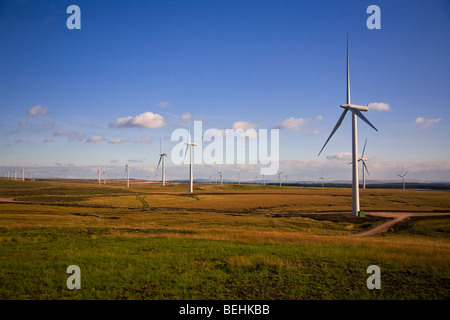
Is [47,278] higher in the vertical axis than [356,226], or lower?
higher

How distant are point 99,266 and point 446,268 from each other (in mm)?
19907

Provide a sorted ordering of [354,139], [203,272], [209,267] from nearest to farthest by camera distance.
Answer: [203,272] → [209,267] → [354,139]

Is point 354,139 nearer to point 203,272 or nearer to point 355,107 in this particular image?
point 355,107

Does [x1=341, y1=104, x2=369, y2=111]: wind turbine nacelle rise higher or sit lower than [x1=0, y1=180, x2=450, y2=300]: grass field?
higher

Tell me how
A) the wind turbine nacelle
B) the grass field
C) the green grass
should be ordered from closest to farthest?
the green grass, the grass field, the wind turbine nacelle

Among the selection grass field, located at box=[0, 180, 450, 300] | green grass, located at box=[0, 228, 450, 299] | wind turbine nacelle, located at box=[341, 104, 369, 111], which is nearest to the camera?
green grass, located at box=[0, 228, 450, 299]

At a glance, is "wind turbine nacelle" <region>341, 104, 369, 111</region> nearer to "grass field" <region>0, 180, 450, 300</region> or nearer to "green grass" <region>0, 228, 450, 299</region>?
"grass field" <region>0, 180, 450, 300</region>

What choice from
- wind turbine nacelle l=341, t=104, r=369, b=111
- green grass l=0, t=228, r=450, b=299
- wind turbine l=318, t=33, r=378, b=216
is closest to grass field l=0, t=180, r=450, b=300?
green grass l=0, t=228, r=450, b=299

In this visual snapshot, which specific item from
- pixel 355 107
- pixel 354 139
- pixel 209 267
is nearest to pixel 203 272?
pixel 209 267

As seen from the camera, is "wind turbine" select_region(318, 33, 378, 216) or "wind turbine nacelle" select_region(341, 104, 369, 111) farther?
"wind turbine nacelle" select_region(341, 104, 369, 111)

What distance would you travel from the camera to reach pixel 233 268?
16.0m

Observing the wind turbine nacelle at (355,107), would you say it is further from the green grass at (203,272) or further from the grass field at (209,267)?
the green grass at (203,272)
